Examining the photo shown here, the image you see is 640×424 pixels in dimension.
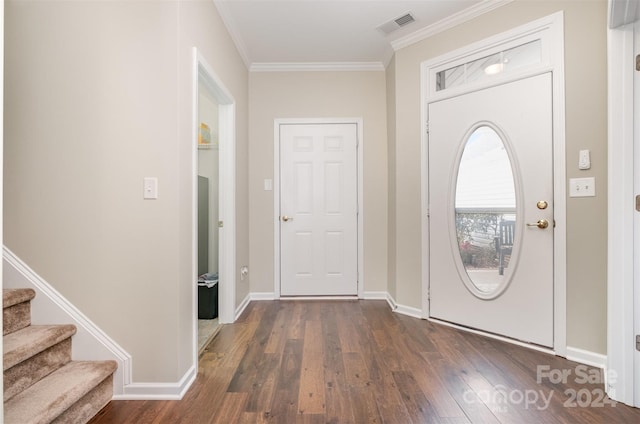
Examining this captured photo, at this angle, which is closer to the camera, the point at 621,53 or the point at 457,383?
the point at 621,53

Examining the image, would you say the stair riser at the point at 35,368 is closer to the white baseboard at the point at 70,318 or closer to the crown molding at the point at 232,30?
the white baseboard at the point at 70,318

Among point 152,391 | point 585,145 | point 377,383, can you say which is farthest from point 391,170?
point 152,391

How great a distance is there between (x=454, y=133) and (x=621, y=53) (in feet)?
3.72

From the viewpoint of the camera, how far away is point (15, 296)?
158 centimetres

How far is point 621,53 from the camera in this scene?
1666 millimetres

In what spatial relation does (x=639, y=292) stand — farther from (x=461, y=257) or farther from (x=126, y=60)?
(x=126, y=60)

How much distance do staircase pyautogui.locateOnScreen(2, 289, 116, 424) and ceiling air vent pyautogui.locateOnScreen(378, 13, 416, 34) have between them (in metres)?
3.18

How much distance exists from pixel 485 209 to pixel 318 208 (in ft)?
5.57

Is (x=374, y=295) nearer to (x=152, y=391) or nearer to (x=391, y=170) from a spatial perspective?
(x=391, y=170)

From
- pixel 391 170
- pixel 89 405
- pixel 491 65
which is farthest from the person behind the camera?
pixel 391 170

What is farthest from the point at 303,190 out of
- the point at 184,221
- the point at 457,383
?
the point at 457,383

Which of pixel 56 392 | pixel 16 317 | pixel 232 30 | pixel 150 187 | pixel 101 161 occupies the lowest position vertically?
pixel 56 392

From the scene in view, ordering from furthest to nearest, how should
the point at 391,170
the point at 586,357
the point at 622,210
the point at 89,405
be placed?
the point at 391,170
the point at 586,357
the point at 622,210
the point at 89,405

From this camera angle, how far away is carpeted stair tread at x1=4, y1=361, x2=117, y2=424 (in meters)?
1.28
